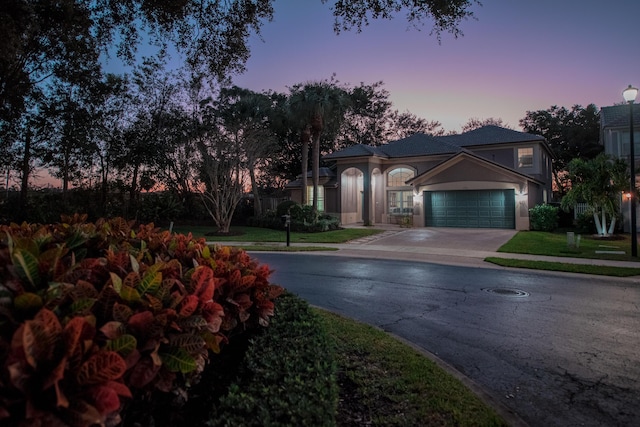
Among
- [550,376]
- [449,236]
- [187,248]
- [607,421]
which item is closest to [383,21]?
[187,248]

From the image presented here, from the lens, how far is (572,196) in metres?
18.1

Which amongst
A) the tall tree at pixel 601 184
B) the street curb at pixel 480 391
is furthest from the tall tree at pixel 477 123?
the street curb at pixel 480 391

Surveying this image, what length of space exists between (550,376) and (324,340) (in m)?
2.58

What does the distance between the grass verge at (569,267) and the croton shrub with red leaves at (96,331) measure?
10286mm

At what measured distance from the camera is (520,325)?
583 cm

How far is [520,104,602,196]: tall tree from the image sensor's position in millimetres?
35156

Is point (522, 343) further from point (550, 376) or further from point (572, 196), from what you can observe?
point (572, 196)

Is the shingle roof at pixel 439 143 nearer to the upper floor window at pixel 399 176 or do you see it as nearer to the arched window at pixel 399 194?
the upper floor window at pixel 399 176

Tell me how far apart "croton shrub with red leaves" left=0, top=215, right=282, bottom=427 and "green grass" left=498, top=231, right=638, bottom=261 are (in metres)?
13.3

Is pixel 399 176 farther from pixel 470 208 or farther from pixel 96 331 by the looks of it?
pixel 96 331

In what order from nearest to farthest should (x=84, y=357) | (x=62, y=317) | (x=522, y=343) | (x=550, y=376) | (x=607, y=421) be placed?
(x=84, y=357) < (x=62, y=317) < (x=607, y=421) < (x=550, y=376) < (x=522, y=343)

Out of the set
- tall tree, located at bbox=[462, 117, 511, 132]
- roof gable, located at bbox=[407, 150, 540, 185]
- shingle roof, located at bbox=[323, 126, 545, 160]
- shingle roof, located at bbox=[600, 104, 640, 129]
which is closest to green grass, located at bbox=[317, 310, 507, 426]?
roof gable, located at bbox=[407, 150, 540, 185]

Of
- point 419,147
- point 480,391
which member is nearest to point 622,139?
point 419,147

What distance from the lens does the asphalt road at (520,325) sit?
3.66 meters
